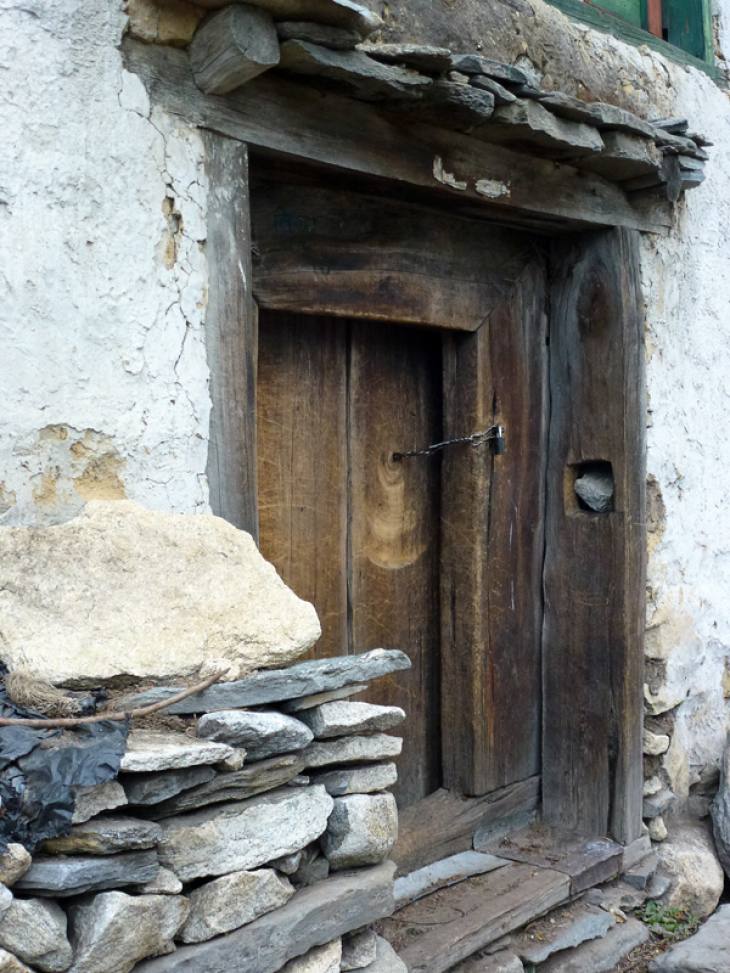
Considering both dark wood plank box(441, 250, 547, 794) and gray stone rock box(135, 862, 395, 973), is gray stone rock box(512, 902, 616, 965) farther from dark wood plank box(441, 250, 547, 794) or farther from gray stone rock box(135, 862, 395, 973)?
gray stone rock box(135, 862, 395, 973)

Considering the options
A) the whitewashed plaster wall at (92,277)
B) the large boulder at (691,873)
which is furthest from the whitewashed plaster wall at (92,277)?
the large boulder at (691,873)

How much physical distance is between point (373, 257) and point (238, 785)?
152 centimetres

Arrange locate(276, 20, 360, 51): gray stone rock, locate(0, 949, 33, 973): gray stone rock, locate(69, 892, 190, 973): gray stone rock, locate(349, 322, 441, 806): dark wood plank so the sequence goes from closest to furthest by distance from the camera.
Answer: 1. locate(0, 949, 33, 973): gray stone rock
2. locate(69, 892, 190, 973): gray stone rock
3. locate(276, 20, 360, 51): gray stone rock
4. locate(349, 322, 441, 806): dark wood plank

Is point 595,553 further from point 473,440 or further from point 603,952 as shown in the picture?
point 603,952

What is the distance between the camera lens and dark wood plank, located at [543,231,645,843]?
320cm

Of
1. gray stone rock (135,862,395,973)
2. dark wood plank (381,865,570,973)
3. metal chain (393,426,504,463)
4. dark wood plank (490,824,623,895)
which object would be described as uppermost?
metal chain (393,426,504,463)

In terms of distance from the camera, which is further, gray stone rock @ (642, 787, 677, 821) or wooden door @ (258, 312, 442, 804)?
gray stone rock @ (642, 787, 677, 821)

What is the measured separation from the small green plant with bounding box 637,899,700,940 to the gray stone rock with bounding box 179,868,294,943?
5.97 ft

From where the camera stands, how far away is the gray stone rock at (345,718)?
6.19 ft

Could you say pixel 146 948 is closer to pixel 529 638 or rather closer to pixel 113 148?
pixel 113 148

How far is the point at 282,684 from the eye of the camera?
5.90ft

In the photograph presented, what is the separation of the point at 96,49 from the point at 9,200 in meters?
0.35

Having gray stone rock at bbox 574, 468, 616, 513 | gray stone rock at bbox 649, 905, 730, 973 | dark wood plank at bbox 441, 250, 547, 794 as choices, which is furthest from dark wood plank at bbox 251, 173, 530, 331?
gray stone rock at bbox 649, 905, 730, 973

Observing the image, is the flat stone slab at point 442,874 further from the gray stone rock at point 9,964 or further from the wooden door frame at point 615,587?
the gray stone rock at point 9,964
